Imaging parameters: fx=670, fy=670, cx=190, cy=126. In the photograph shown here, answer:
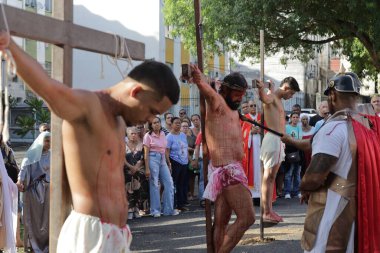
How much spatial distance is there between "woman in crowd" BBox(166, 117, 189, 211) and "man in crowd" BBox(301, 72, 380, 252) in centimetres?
773

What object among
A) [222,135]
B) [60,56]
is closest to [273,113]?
[222,135]

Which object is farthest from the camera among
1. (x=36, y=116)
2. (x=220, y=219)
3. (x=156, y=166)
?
(x=36, y=116)

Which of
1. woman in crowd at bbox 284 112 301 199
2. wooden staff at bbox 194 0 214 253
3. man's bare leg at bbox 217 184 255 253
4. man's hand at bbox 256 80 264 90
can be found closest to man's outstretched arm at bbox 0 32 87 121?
wooden staff at bbox 194 0 214 253

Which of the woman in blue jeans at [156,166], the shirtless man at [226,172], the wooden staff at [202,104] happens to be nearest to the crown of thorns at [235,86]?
the shirtless man at [226,172]

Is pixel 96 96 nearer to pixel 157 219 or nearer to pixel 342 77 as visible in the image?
pixel 342 77

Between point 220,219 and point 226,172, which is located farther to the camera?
point 220,219

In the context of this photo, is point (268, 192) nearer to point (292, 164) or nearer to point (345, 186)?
point (345, 186)

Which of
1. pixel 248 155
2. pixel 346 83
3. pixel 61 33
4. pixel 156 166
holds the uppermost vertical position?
pixel 61 33

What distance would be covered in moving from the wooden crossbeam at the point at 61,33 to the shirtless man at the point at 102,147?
1.64 ft

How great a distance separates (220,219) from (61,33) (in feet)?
11.3

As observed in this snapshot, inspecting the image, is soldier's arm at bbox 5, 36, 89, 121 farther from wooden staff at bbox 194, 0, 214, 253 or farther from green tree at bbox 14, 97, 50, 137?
green tree at bbox 14, 97, 50, 137

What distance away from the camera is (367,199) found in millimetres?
4789

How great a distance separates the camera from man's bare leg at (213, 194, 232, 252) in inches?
264

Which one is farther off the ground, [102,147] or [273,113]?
[273,113]
